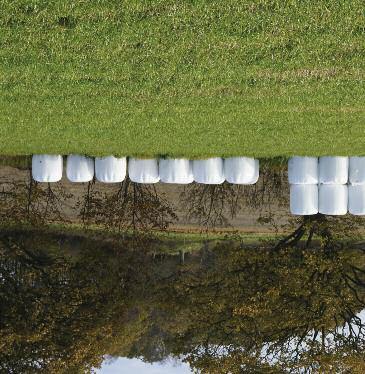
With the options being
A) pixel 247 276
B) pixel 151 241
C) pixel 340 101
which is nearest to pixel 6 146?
pixel 151 241

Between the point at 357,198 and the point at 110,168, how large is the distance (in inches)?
172

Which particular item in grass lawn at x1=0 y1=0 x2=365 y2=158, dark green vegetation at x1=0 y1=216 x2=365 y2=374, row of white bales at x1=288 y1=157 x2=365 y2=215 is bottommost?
dark green vegetation at x1=0 y1=216 x2=365 y2=374

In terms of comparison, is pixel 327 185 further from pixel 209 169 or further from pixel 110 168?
pixel 110 168

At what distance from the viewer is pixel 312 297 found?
884cm

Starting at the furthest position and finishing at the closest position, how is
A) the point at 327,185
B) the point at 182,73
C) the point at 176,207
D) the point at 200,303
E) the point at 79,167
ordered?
the point at 176,207, the point at 200,303, the point at 327,185, the point at 79,167, the point at 182,73

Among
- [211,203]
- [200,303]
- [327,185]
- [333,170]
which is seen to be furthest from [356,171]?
[200,303]

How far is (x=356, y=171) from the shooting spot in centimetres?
900

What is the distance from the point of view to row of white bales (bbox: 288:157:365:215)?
29.4 ft

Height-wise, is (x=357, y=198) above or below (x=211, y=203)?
above

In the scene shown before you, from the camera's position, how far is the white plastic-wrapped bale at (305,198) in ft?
30.2

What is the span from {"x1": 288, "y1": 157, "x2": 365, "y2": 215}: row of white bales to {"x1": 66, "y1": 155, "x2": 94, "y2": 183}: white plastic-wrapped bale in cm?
349

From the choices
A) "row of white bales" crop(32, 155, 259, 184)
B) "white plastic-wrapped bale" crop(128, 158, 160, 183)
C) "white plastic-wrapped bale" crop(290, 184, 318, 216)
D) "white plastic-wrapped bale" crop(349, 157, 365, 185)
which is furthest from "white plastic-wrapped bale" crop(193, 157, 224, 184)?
"white plastic-wrapped bale" crop(349, 157, 365, 185)

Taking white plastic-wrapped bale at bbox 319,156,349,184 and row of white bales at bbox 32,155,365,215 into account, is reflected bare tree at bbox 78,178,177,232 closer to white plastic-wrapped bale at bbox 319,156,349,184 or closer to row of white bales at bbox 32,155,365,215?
row of white bales at bbox 32,155,365,215

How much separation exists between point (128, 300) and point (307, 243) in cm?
356
